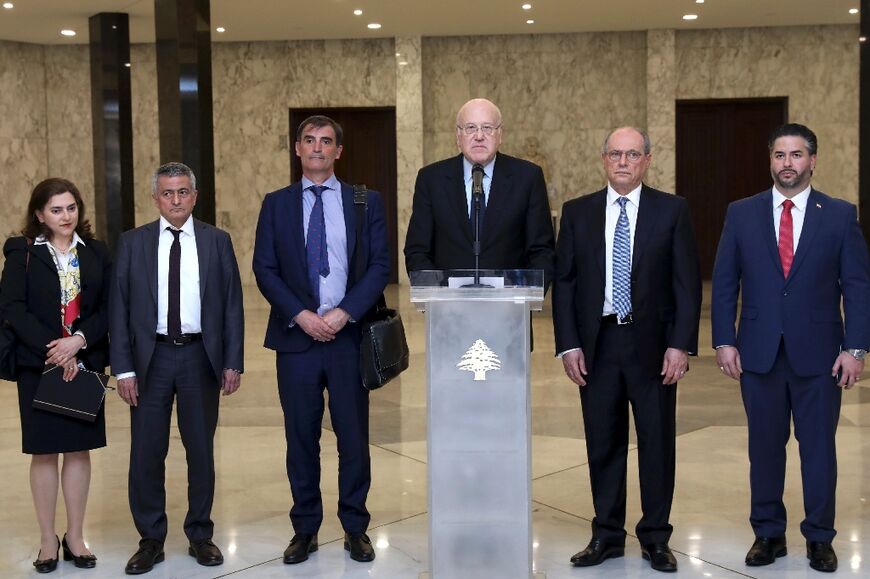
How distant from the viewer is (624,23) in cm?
1566

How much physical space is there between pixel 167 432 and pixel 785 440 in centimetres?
248

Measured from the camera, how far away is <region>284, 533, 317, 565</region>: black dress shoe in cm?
413

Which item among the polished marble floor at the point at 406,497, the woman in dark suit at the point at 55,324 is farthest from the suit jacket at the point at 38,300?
the polished marble floor at the point at 406,497

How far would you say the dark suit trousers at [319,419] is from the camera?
165 inches

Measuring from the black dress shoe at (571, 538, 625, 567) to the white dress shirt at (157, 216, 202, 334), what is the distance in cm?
177

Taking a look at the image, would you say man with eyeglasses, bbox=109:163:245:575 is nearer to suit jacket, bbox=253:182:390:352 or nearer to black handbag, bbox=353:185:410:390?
suit jacket, bbox=253:182:390:352

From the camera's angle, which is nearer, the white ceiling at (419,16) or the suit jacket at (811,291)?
the suit jacket at (811,291)

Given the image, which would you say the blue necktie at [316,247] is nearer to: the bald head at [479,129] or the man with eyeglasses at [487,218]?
the man with eyeglasses at [487,218]

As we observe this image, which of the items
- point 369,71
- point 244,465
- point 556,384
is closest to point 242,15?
point 369,71

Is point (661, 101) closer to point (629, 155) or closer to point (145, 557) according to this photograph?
point (629, 155)

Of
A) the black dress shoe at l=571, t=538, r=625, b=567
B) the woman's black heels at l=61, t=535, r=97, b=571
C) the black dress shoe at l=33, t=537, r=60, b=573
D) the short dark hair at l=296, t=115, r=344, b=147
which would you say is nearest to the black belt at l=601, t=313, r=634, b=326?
the black dress shoe at l=571, t=538, r=625, b=567

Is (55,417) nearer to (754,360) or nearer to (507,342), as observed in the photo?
(507,342)

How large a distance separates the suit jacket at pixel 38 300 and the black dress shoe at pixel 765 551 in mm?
2718

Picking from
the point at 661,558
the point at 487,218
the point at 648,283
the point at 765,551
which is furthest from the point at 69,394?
the point at 765,551
